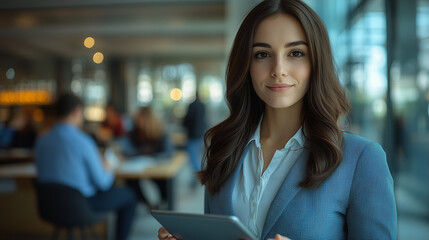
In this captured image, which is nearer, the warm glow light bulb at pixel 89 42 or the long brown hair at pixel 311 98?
the long brown hair at pixel 311 98

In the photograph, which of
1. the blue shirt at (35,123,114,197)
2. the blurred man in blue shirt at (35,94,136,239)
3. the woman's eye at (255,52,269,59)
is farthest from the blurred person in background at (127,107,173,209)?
the woman's eye at (255,52,269,59)

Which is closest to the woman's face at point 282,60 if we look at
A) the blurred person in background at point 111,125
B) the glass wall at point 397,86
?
the glass wall at point 397,86

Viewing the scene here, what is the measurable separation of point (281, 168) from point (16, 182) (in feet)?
13.6

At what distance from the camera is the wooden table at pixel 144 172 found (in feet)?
12.4

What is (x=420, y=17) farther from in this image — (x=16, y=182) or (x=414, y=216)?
(x=16, y=182)

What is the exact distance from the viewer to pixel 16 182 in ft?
14.6

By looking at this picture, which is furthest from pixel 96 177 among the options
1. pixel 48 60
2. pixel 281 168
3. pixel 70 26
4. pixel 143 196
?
pixel 48 60

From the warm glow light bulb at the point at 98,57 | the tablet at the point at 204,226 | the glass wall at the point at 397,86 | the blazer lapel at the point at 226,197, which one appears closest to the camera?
the tablet at the point at 204,226

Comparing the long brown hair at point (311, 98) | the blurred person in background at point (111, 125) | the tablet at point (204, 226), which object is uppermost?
the long brown hair at point (311, 98)

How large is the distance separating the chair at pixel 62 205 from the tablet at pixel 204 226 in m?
2.07

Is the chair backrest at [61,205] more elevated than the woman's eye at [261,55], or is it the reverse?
the woman's eye at [261,55]

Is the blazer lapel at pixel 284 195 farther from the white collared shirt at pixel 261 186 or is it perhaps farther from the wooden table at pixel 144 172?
the wooden table at pixel 144 172

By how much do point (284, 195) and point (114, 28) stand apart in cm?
950

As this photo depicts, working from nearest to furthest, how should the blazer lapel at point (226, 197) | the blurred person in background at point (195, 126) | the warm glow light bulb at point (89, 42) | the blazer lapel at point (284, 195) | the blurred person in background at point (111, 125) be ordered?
the blazer lapel at point (284, 195) < the blazer lapel at point (226, 197) < the blurred person in background at point (195, 126) < the blurred person in background at point (111, 125) < the warm glow light bulb at point (89, 42)
